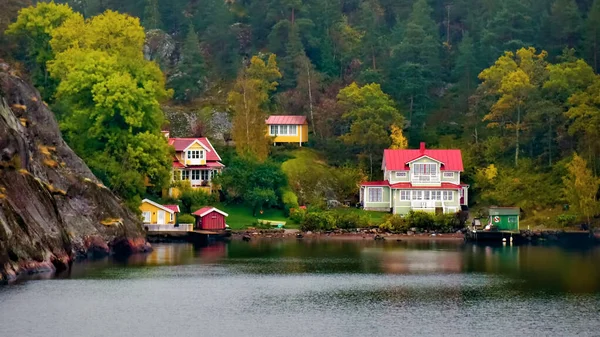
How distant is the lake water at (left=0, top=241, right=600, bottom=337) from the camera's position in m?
63.2

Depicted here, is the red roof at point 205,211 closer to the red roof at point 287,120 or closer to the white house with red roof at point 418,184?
the white house with red roof at point 418,184

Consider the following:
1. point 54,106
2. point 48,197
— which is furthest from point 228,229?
point 48,197

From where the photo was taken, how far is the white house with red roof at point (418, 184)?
124 metres

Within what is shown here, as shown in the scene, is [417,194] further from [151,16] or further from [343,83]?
[151,16]

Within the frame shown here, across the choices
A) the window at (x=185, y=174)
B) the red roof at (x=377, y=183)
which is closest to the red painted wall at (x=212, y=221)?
the window at (x=185, y=174)

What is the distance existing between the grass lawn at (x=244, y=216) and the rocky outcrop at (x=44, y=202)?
15613 mm

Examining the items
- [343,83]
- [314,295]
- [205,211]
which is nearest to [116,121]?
[205,211]

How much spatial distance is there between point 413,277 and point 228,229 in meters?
33.6

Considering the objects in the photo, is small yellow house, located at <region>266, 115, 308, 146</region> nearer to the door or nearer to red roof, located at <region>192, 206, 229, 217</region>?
red roof, located at <region>192, 206, 229, 217</region>

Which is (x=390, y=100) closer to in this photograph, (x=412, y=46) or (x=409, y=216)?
(x=412, y=46)

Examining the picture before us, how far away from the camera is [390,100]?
13262 centimetres

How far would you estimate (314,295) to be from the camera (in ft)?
246

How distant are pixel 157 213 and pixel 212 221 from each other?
5.05 metres

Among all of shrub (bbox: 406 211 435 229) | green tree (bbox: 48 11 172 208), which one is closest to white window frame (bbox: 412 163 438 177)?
shrub (bbox: 406 211 435 229)
